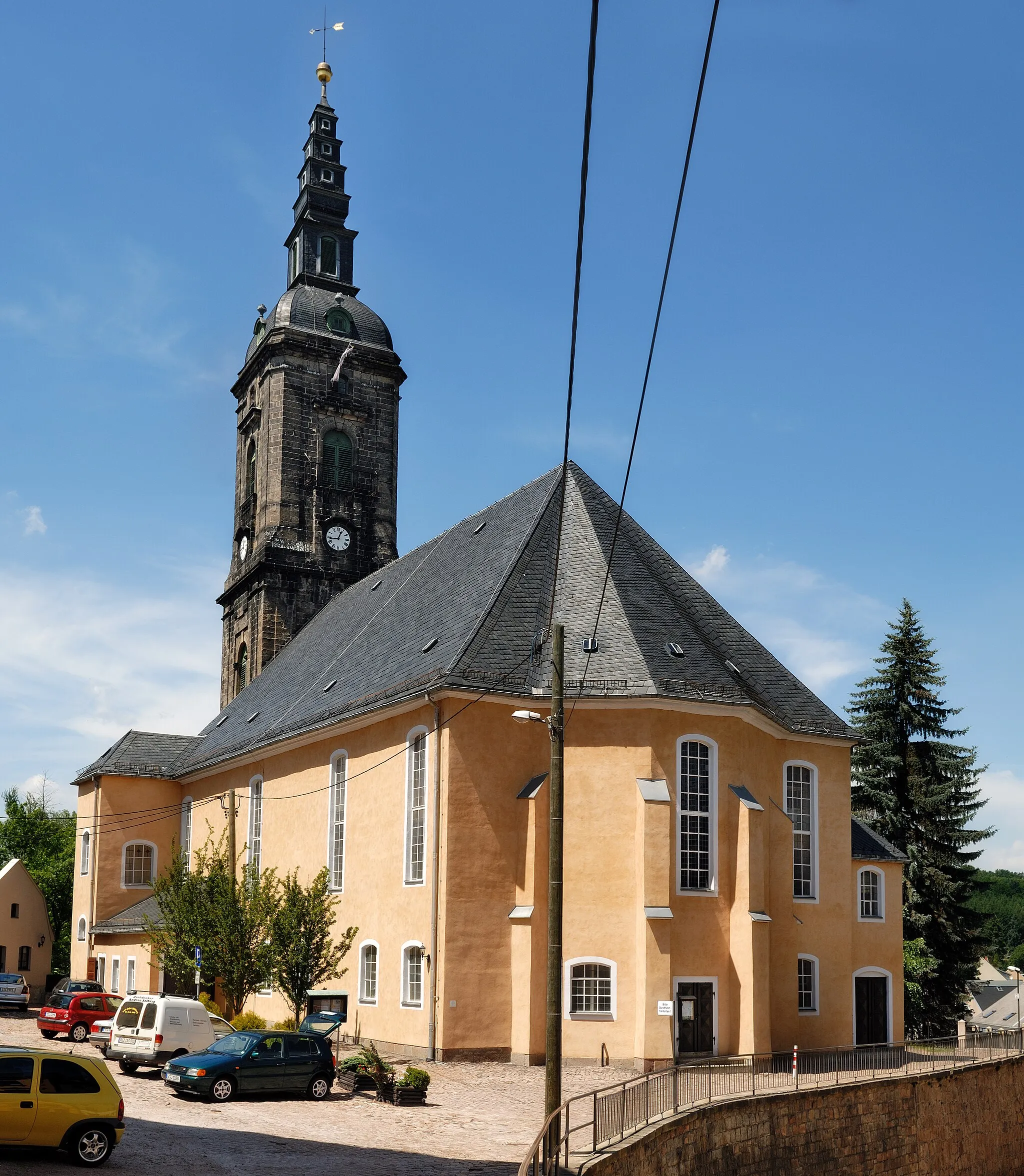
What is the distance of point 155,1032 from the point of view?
25.4 metres

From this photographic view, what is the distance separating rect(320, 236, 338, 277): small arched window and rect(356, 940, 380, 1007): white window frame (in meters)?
32.2

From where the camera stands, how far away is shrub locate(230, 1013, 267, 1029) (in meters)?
30.6

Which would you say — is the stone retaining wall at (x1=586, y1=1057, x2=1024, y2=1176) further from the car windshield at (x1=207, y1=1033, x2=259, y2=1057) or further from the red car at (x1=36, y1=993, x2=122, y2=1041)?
the red car at (x1=36, y1=993, x2=122, y2=1041)

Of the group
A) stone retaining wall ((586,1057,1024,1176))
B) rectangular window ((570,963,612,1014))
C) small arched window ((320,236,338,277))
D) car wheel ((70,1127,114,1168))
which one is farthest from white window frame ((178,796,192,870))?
car wheel ((70,1127,114,1168))

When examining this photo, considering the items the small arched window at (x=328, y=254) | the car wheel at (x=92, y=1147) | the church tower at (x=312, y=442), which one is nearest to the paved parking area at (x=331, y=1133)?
the car wheel at (x=92, y=1147)

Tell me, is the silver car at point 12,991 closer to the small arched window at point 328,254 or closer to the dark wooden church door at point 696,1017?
the dark wooden church door at point 696,1017

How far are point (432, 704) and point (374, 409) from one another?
25.7 m

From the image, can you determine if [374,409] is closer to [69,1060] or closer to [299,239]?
[299,239]

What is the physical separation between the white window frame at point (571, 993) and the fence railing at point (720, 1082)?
1786 mm

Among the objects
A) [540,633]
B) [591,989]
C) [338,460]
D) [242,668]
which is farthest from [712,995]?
[338,460]

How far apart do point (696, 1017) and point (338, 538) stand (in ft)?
91.7

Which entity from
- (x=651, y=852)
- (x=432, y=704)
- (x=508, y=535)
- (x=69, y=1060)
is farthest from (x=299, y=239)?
(x=69, y=1060)

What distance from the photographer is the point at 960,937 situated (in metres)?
46.8

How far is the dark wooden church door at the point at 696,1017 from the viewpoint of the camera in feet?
93.9
